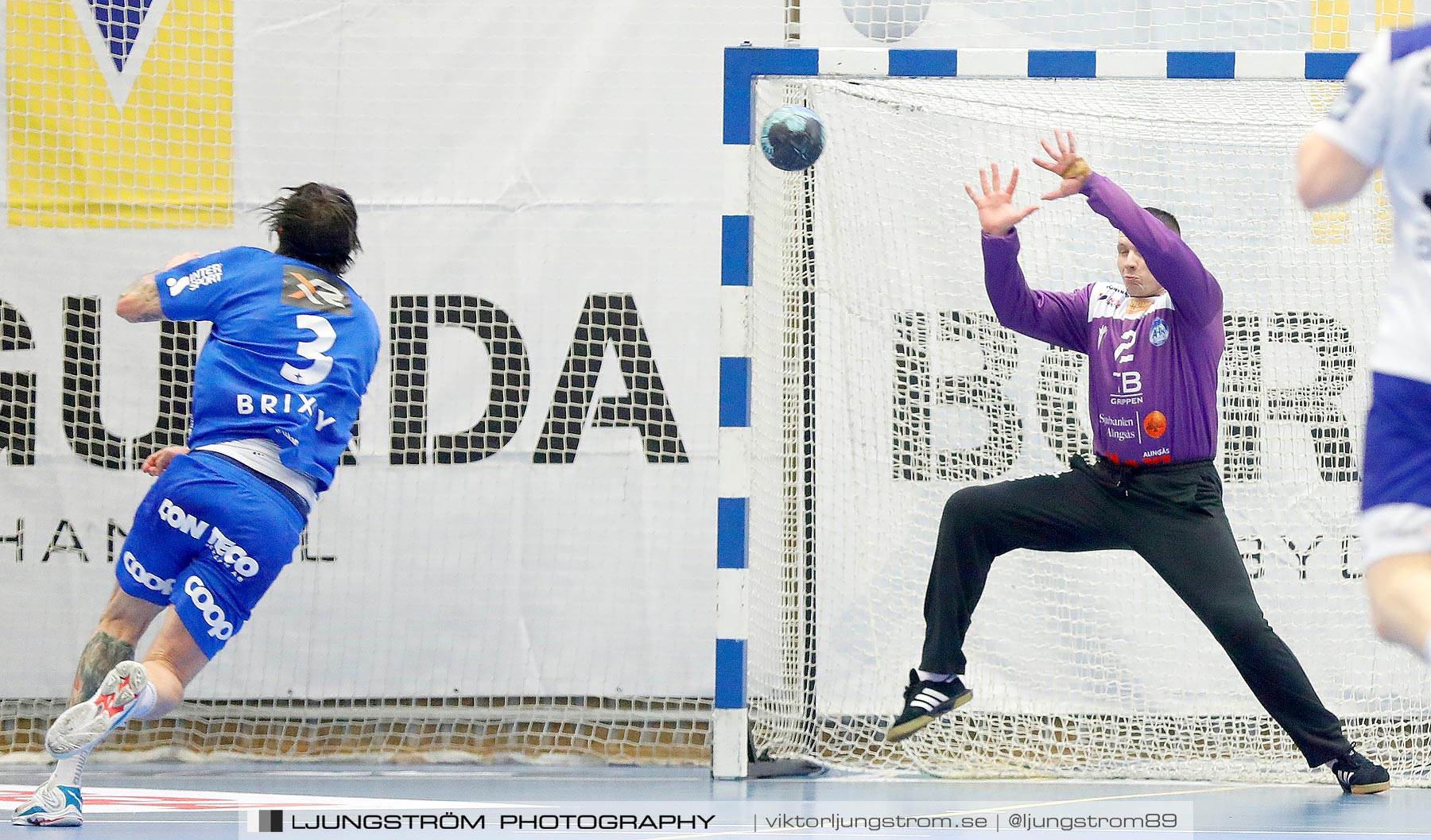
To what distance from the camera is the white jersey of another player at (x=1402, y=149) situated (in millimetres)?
2465

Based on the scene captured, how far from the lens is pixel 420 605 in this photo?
695cm

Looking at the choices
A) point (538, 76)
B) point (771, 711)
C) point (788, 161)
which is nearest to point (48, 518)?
point (538, 76)

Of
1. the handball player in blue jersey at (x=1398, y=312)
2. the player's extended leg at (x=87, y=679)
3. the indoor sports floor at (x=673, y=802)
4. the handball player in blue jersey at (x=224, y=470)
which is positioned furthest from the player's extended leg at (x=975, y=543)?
the handball player in blue jersey at (x=1398, y=312)

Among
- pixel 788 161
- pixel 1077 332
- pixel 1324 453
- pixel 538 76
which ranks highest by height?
pixel 538 76

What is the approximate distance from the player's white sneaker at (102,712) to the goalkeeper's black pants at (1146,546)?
265 cm

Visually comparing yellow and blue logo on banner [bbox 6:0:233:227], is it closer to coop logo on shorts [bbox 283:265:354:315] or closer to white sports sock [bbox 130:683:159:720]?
coop logo on shorts [bbox 283:265:354:315]

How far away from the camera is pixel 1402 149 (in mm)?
2521

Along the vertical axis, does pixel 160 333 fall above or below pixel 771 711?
above

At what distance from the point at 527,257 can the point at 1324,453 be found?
12.3 ft

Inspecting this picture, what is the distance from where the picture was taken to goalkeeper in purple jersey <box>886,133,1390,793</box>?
504 cm

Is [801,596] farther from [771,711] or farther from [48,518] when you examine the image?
[48,518]

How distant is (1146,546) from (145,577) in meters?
3.30

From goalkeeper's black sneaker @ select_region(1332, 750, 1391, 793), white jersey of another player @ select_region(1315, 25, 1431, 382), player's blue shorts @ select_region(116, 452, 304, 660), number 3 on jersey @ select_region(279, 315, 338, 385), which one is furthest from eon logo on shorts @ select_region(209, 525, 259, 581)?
goalkeeper's black sneaker @ select_region(1332, 750, 1391, 793)

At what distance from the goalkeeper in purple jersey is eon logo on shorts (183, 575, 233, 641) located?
230cm
